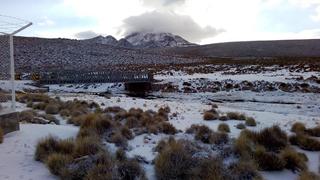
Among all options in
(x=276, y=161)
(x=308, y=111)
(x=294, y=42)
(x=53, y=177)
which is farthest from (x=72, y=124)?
(x=294, y=42)

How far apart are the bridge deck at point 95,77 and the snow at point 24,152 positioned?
29.3 m

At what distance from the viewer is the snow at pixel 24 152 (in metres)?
8.91

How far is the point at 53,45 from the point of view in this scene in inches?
3883

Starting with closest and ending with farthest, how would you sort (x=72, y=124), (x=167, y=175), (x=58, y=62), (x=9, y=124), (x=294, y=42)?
(x=167, y=175) → (x=9, y=124) → (x=72, y=124) → (x=58, y=62) → (x=294, y=42)

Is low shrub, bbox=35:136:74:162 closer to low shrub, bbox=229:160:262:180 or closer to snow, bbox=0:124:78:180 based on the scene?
snow, bbox=0:124:78:180

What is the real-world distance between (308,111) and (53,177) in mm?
18466

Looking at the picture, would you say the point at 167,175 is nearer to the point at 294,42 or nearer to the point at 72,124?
the point at 72,124

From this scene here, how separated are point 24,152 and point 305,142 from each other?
24.4 feet

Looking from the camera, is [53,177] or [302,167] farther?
[302,167]

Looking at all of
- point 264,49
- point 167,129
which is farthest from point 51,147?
point 264,49

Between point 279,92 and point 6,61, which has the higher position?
point 6,61

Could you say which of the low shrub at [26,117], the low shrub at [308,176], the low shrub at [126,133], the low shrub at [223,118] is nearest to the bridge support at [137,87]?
the low shrub at [223,118]

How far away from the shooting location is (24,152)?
33.7ft

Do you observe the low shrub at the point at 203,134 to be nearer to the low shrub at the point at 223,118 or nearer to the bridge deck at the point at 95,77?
the low shrub at the point at 223,118
